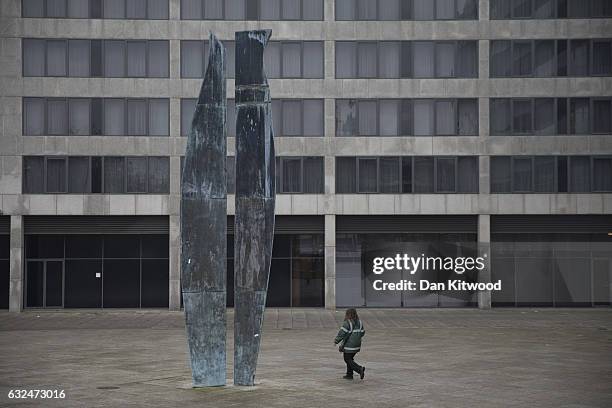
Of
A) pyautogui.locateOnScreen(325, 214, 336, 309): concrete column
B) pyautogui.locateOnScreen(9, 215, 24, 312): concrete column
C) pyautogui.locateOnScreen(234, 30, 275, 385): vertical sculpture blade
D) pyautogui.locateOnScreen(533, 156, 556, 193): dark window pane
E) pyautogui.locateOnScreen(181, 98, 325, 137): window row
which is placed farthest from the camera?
pyautogui.locateOnScreen(533, 156, 556, 193): dark window pane

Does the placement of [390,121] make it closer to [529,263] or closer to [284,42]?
[284,42]

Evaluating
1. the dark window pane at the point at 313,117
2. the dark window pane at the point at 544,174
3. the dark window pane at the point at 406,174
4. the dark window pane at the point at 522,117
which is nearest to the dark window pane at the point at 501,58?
the dark window pane at the point at 522,117

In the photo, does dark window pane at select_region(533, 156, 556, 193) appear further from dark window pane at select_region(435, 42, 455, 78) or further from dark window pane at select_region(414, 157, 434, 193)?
dark window pane at select_region(435, 42, 455, 78)

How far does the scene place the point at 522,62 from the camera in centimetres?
4550

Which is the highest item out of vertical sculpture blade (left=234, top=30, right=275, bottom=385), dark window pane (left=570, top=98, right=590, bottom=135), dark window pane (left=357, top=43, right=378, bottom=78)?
dark window pane (left=357, top=43, right=378, bottom=78)

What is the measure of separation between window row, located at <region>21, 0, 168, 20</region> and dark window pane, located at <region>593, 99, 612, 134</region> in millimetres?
23649

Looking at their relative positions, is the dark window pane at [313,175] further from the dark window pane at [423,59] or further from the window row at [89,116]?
Result: the window row at [89,116]

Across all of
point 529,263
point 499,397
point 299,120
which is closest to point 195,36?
point 299,120

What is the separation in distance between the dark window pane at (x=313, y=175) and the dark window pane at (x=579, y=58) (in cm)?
1451

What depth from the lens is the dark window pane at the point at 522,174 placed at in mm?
45312

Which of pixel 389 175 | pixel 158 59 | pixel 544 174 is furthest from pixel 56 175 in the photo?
pixel 544 174

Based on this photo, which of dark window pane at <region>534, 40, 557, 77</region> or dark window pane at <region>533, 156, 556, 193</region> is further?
dark window pane at <region>534, 40, 557, 77</region>

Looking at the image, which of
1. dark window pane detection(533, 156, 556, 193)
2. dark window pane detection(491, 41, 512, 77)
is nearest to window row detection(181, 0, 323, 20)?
dark window pane detection(491, 41, 512, 77)

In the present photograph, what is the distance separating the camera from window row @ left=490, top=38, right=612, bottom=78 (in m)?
45.4
